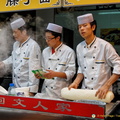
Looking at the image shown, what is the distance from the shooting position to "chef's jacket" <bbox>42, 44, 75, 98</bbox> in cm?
267

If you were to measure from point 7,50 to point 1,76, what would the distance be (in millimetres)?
405

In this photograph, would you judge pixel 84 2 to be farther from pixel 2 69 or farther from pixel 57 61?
pixel 2 69

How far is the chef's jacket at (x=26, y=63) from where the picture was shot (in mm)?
2828

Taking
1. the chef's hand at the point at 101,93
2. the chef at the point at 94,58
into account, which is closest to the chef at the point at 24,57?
the chef at the point at 94,58

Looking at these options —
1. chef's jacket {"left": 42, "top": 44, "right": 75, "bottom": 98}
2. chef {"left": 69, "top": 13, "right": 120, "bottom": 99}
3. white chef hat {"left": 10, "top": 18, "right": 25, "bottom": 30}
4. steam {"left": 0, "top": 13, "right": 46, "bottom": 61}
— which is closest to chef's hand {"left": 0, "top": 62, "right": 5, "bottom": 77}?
steam {"left": 0, "top": 13, "right": 46, "bottom": 61}

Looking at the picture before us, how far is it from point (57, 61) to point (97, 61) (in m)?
0.55

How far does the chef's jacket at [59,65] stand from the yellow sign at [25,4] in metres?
0.52

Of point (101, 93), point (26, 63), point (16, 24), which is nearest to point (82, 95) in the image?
point (101, 93)

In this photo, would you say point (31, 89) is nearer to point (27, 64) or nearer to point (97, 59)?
point (27, 64)

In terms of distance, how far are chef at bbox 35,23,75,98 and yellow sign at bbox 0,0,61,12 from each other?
25cm

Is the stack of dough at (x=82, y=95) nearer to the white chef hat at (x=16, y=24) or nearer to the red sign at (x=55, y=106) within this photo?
the red sign at (x=55, y=106)

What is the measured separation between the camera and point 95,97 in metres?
2.05

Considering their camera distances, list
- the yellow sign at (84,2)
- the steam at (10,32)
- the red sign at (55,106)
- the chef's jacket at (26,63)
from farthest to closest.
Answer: the steam at (10,32)
the chef's jacket at (26,63)
the yellow sign at (84,2)
the red sign at (55,106)

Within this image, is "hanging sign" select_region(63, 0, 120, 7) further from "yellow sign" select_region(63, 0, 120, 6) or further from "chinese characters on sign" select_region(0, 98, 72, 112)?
"chinese characters on sign" select_region(0, 98, 72, 112)
